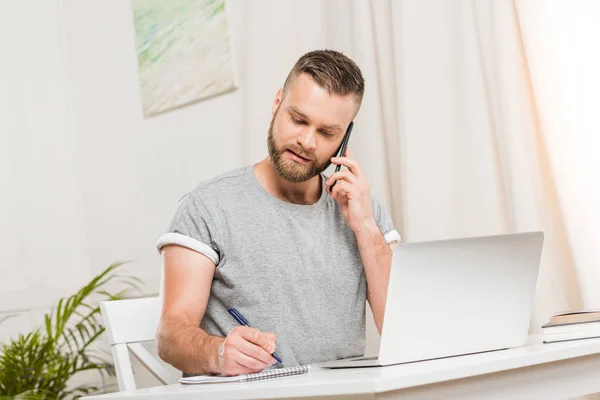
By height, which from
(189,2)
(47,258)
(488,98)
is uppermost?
(189,2)

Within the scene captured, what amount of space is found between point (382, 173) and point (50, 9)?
2.01m

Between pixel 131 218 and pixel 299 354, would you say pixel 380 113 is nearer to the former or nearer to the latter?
pixel 299 354

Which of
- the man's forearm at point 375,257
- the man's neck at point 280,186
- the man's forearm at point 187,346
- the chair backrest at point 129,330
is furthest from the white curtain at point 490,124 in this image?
the man's forearm at point 187,346

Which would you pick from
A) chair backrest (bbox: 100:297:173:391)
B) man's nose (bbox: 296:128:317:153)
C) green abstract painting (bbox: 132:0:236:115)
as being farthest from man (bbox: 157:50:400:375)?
green abstract painting (bbox: 132:0:236:115)

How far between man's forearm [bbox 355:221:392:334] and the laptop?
0.52 meters

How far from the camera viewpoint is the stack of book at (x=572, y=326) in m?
1.55

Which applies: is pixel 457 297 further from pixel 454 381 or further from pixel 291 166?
pixel 291 166

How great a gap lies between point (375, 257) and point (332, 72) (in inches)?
17.0


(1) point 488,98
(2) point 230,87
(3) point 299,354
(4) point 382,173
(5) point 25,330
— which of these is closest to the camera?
(3) point 299,354

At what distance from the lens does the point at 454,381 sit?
3.87ft

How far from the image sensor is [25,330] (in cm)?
373

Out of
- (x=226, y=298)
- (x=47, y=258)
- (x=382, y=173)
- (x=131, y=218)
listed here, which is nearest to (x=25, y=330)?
(x=47, y=258)

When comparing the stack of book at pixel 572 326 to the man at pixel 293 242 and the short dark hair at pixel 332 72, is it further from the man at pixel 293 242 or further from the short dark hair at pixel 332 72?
the short dark hair at pixel 332 72

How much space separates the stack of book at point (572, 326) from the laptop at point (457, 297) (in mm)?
94
